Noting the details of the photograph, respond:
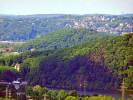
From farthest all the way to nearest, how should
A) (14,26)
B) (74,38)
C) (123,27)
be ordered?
(14,26), (123,27), (74,38)

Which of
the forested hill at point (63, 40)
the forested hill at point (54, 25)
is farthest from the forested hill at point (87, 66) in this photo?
the forested hill at point (54, 25)

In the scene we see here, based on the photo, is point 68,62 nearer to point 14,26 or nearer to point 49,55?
point 49,55

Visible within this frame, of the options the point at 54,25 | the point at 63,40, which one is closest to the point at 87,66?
the point at 63,40

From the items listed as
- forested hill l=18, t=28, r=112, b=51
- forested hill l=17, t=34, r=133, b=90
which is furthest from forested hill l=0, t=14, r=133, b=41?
forested hill l=17, t=34, r=133, b=90

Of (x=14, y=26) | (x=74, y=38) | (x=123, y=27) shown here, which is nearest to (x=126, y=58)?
(x=74, y=38)

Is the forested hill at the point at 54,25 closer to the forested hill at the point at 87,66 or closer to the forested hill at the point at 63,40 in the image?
the forested hill at the point at 63,40

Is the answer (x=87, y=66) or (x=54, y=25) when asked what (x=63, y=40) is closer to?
(x=87, y=66)

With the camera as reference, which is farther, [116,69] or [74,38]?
[74,38]
